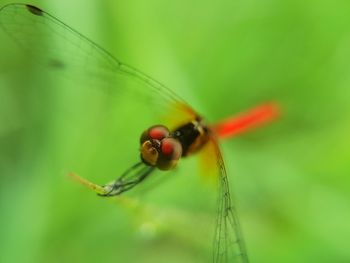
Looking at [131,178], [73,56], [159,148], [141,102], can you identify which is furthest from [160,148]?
[141,102]

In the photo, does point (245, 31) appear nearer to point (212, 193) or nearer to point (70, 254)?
point (212, 193)

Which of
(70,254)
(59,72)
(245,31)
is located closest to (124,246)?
(70,254)

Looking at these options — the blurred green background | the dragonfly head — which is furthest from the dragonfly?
the blurred green background

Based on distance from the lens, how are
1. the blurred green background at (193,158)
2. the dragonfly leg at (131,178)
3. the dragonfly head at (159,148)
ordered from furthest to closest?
the blurred green background at (193,158)
the dragonfly leg at (131,178)
the dragonfly head at (159,148)

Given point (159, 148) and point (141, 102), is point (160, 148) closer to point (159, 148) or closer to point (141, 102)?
point (159, 148)

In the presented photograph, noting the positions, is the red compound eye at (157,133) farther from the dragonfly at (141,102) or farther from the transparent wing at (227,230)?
the transparent wing at (227,230)

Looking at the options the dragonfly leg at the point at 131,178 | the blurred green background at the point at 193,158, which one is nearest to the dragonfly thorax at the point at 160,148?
the dragonfly leg at the point at 131,178
